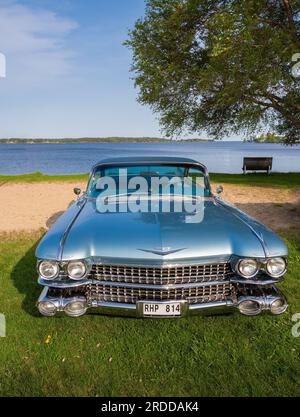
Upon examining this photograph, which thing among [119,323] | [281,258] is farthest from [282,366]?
[119,323]

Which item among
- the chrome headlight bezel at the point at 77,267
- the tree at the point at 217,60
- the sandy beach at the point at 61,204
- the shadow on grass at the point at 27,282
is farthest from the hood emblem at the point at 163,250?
the tree at the point at 217,60

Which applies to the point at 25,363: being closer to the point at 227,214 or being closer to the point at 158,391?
the point at 158,391

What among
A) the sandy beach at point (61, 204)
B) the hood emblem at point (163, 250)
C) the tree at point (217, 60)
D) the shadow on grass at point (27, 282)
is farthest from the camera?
the tree at point (217, 60)

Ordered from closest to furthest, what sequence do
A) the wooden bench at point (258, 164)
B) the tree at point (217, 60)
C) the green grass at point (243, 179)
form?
the tree at point (217, 60) < the green grass at point (243, 179) < the wooden bench at point (258, 164)

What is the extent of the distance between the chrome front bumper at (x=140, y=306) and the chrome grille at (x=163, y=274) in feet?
0.70

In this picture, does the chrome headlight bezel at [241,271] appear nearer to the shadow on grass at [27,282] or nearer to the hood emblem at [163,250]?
the hood emblem at [163,250]

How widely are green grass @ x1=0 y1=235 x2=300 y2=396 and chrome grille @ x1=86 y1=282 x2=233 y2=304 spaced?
0.49 meters

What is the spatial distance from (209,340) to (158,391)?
33.4 inches

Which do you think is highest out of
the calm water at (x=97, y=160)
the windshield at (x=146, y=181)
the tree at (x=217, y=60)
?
the tree at (x=217, y=60)

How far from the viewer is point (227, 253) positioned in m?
3.20

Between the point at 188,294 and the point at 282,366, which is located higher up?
the point at 188,294

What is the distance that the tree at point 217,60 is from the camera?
1148 centimetres

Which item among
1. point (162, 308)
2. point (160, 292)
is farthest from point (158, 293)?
point (162, 308)
